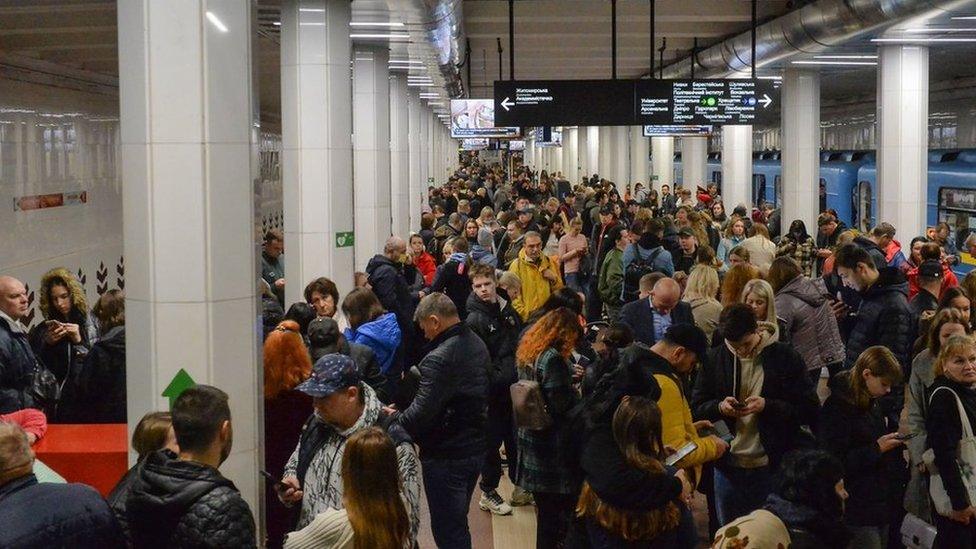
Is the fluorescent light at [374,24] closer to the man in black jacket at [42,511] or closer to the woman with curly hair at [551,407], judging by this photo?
the woman with curly hair at [551,407]

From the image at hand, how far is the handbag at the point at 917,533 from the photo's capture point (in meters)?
6.09

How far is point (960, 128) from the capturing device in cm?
2952

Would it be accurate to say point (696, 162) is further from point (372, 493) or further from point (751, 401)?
point (372, 493)

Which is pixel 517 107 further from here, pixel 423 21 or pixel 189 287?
pixel 189 287

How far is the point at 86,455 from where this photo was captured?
6105 mm

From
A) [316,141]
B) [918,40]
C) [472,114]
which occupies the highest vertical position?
[918,40]

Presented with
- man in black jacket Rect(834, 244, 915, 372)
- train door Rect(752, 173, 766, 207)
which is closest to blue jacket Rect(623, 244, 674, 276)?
man in black jacket Rect(834, 244, 915, 372)

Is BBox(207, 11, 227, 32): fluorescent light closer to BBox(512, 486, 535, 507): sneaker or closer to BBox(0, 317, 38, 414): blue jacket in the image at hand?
BBox(0, 317, 38, 414): blue jacket

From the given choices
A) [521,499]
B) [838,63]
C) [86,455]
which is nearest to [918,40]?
[838,63]

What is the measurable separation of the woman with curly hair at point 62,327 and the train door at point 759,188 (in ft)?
88.3

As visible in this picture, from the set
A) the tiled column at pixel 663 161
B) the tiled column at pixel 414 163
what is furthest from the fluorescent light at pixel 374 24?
the tiled column at pixel 663 161

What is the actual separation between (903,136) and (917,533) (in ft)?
45.6

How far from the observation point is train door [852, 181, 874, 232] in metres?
25.6

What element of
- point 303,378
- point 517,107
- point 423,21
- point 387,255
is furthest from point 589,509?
point 517,107
